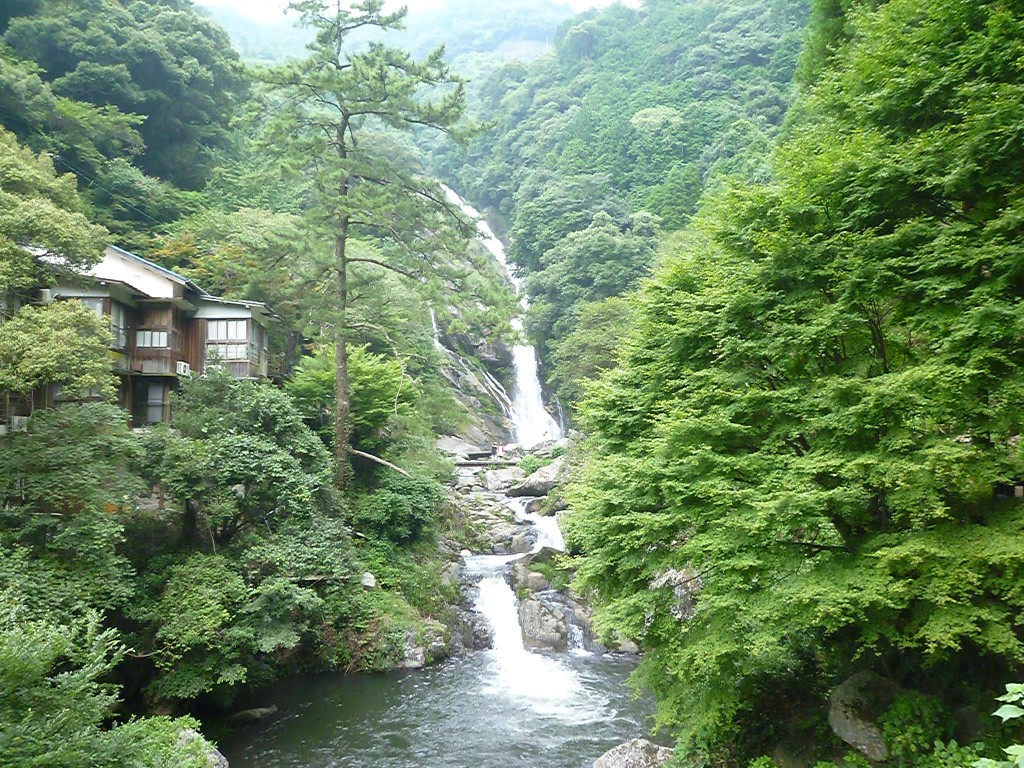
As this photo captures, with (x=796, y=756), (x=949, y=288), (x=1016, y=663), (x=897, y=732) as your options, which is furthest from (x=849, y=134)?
(x=796, y=756)

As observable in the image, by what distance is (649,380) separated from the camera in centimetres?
1159

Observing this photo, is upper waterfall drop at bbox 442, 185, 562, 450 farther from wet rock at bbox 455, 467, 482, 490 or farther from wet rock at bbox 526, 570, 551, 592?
wet rock at bbox 526, 570, 551, 592

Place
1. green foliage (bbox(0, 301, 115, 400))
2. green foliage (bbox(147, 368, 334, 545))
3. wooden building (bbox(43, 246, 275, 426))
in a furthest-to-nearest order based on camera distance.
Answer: wooden building (bbox(43, 246, 275, 426))
green foliage (bbox(147, 368, 334, 545))
green foliage (bbox(0, 301, 115, 400))

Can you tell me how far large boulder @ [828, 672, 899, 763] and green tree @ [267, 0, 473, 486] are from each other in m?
16.0

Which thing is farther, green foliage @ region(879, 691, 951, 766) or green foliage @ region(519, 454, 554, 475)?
green foliage @ region(519, 454, 554, 475)

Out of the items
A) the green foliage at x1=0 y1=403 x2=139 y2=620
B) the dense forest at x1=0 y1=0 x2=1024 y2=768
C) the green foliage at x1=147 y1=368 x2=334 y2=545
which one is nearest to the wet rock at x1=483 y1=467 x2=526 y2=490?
the dense forest at x1=0 y1=0 x2=1024 y2=768

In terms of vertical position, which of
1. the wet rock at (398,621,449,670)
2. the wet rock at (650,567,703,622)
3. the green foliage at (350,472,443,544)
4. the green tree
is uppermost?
the green tree

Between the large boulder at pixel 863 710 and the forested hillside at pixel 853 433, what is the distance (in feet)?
0.87

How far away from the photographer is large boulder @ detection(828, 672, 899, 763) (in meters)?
8.42

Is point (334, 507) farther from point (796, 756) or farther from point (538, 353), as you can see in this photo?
point (538, 353)

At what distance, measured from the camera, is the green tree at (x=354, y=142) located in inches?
790

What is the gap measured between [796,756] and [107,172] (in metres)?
33.4

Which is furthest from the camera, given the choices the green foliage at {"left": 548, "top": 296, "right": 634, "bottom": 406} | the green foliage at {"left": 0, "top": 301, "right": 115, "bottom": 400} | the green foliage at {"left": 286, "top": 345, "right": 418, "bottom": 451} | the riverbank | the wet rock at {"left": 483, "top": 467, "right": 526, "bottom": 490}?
the wet rock at {"left": 483, "top": 467, "right": 526, "bottom": 490}

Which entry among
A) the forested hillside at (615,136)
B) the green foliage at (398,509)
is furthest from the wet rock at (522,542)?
the forested hillside at (615,136)
